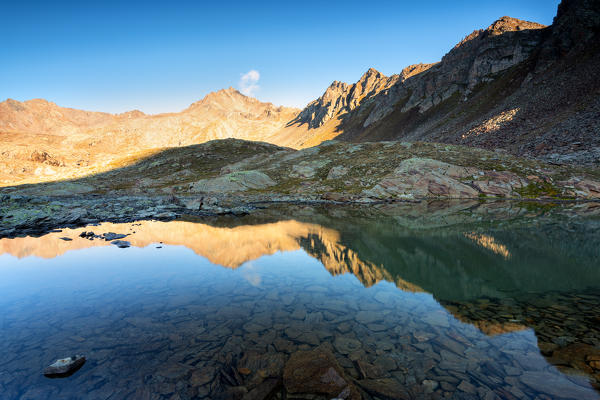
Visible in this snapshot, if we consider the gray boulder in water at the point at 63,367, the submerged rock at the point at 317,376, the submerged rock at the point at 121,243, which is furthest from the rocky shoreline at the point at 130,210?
Answer: the submerged rock at the point at 317,376

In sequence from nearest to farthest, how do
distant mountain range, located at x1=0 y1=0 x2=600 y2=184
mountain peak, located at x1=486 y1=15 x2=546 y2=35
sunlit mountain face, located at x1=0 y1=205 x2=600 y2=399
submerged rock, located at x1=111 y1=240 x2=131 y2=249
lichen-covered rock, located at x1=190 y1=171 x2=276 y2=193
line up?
1. sunlit mountain face, located at x1=0 y1=205 x2=600 y2=399
2. submerged rock, located at x1=111 y1=240 x2=131 y2=249
3. lichen-covered rock, located at x1=190 y1=171 x2=276 y2=193
4. distant mountain range, located at x1=0 y1=0 x2=600 y2=184
5. mountain peak, located at x1=486 y1=15 x2=546 y2=35

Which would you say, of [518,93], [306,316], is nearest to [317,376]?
[306,316]

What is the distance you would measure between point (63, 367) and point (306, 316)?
6.25 metres

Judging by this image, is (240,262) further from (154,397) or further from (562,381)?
(562,381)

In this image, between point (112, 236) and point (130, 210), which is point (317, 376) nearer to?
point (112, 236)

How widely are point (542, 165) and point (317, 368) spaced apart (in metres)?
53.1

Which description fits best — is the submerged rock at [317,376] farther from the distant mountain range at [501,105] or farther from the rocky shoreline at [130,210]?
the distant mountain range at [501,105]

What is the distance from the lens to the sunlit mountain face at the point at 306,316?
597 centimetres

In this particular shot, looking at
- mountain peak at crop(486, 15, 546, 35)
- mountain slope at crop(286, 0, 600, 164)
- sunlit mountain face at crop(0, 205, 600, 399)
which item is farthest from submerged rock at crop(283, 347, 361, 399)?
mountain peak at crop(486, 15, 546, 35)

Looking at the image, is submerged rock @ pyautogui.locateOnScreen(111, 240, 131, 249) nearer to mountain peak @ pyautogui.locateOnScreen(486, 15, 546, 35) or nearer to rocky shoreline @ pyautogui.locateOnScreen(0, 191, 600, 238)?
rocky shoreline @ pyautogui.locateOnScreen(0, 191, 600, 238)

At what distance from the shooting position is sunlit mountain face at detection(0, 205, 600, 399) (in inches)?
235

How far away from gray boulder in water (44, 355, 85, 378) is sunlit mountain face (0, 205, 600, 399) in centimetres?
19

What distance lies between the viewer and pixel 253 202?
41.2 m

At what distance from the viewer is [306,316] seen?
8.97 m
